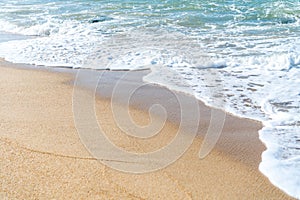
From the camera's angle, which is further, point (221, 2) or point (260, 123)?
point (221, 2)

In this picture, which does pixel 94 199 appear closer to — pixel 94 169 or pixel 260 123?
pixel 94 169

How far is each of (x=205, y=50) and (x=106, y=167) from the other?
497 cm

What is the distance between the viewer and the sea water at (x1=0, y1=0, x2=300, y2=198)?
428 centimetres

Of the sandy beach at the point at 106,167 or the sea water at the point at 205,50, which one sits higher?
the sandy beach at the point at 106,167

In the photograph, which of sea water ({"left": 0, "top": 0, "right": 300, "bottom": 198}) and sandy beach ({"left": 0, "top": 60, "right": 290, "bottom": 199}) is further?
sea water ({"left": 0, "top": 0, "right": 300, "bottom": 198})

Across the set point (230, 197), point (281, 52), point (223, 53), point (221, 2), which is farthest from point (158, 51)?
point (221, 2)

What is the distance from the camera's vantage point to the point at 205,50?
7582 millimetres

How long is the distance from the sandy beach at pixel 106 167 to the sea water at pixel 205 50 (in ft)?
0.80

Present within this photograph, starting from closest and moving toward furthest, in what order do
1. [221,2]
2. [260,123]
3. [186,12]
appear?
[260,123] < [186,12] < [221,2]

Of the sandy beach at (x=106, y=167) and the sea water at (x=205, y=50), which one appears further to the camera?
the sea water at (x=205, y=50)

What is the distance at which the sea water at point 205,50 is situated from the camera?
14.0 feet

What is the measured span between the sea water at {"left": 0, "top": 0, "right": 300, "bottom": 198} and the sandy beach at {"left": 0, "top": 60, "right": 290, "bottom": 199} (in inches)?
9.6

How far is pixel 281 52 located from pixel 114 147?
4825 mm

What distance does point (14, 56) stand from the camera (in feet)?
24.7
